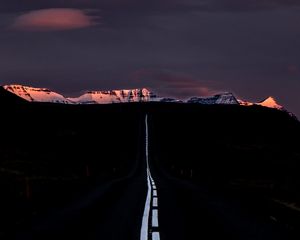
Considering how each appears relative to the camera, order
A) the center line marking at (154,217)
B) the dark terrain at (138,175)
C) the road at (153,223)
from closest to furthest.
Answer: the road at (153,223), the dark terrain at (138,175), the center line marking at (154,217)

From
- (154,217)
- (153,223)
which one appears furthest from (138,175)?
(153,223)

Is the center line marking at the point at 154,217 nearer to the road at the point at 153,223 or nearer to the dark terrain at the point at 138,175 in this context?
the road at the point at 153,223

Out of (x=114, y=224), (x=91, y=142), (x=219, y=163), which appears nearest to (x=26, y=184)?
(x=114, y=224)

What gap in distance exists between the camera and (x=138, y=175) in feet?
219

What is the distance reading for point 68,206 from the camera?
22016mm

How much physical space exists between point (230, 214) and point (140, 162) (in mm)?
81446

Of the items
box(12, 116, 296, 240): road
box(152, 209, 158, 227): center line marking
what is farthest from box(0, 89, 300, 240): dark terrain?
box(152, 209, 158, 227): center line marking

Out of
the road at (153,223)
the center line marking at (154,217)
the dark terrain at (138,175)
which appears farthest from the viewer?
the center line marking at (154,217)

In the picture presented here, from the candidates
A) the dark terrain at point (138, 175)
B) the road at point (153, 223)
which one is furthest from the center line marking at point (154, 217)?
the dark terrain at point (138, 175)

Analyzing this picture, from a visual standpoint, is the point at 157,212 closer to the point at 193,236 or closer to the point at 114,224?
the point at 114,224

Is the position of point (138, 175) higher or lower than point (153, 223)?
higher

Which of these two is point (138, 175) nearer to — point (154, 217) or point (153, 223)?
point (154, 217)

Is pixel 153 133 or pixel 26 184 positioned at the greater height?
pixel 153 133

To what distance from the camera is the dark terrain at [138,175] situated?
1570 centimetres
